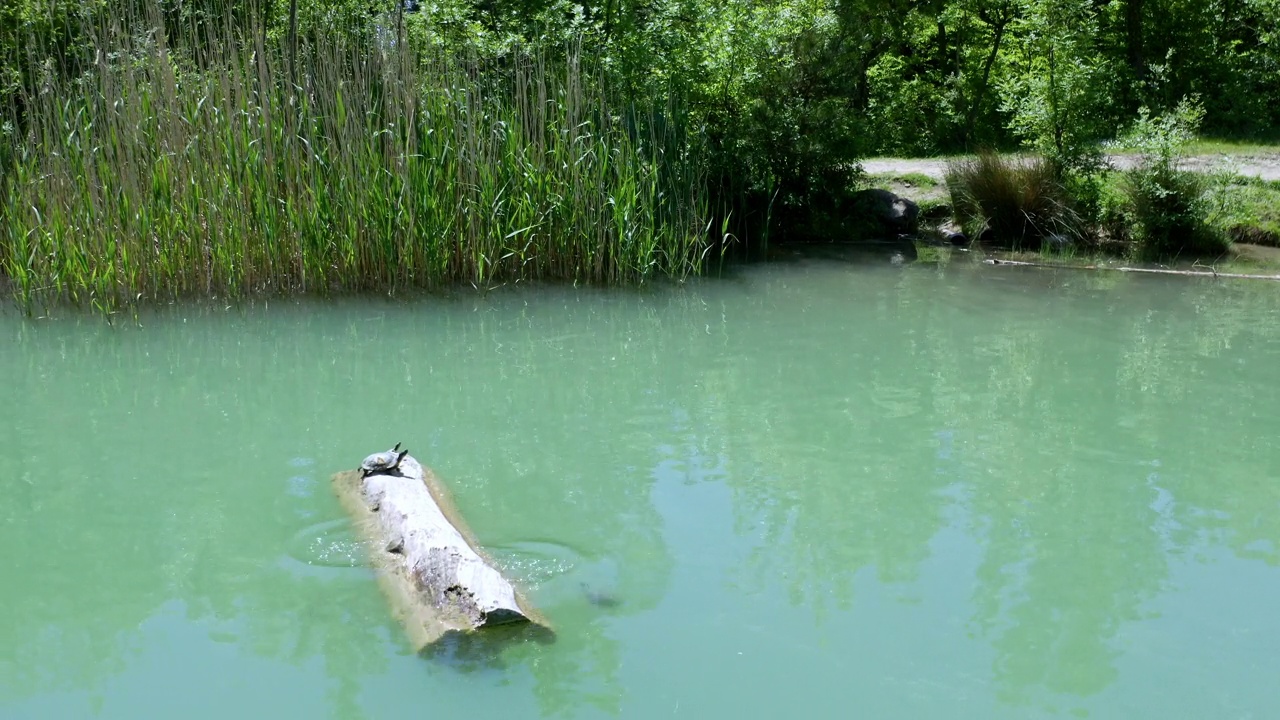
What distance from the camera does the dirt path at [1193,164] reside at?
11742 millimetres

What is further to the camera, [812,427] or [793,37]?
[793,37]

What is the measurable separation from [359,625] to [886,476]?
7.99 ft

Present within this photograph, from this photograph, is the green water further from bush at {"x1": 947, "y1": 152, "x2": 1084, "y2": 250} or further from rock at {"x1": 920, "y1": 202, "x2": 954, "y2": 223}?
rock at {"x1": 920, "y1": 202, "x2": 954, "y2": 223}

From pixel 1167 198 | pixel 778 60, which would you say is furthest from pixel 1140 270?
pixel 778 60

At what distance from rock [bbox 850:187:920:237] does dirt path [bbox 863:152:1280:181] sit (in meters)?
0.73

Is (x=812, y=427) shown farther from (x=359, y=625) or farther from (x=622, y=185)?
(x=622, y=185)

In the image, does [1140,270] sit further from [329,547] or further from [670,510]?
[329,547]

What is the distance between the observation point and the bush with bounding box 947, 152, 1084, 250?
1140 centimetres

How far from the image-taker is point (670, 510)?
4.88 metres

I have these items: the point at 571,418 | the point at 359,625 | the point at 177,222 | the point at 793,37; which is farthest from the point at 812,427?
the point at 793,37

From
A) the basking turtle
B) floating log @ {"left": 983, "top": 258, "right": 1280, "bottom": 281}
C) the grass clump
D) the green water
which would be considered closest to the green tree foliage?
floating log @ {"left": 983, "top": 258, "right": 1280, "bottom": 281}

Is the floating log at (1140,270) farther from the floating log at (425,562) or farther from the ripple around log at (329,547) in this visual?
the ripple around log at (329,547)

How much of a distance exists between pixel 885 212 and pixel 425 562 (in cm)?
928

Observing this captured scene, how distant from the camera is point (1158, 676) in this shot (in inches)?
141
